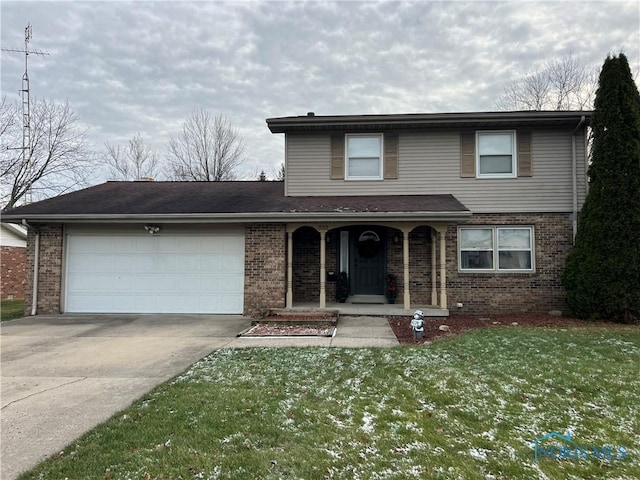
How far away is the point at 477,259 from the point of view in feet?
34.3

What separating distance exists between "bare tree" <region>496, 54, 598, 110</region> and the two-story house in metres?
13.6

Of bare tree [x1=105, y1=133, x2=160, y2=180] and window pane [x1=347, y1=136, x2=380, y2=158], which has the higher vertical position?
bare tree [x1=105, y1=133, x2=160, y2=180]

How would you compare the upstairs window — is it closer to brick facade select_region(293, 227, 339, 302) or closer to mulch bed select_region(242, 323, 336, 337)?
brick facade select_region(293, 227, 339, 302)

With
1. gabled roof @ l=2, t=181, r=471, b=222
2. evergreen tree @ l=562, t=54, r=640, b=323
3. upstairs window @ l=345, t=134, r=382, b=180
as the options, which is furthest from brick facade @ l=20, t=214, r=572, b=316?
upstairs window @ l=345, t=134, r=382, b=180

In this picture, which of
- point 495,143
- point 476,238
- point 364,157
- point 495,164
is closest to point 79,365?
point 364,157

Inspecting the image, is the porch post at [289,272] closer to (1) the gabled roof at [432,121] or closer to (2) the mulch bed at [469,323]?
(2) the mulch bed at [469,323]

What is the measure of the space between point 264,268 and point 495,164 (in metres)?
7.25

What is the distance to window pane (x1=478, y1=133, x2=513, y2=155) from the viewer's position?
10.5 metres

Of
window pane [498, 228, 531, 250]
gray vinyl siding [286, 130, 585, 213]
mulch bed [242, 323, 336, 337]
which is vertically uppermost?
gray vinyl siding [286, 130, 585, 213]

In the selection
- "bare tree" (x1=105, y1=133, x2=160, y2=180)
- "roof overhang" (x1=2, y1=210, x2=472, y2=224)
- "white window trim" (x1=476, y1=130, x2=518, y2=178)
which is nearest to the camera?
"roof overhang" (x1=2, y1=210, x2=472, y2=224)

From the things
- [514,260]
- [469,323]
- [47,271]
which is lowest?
[469,323]

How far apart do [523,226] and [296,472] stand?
32.5 feet

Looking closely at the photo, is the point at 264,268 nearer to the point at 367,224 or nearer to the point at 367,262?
the point at 367,224

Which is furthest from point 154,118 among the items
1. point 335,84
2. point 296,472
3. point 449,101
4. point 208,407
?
point 296,472
